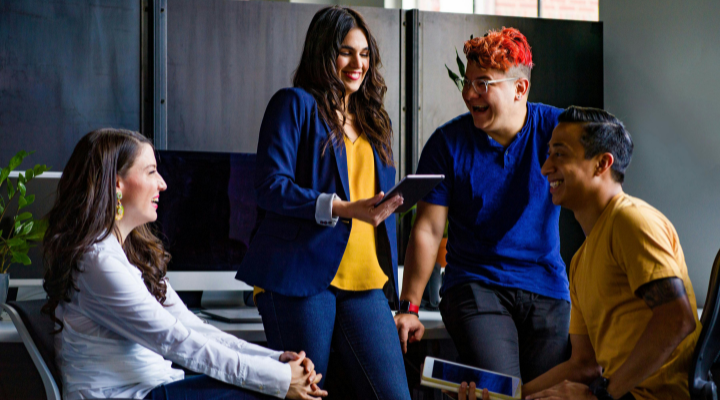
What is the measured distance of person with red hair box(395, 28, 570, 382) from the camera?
1.88 metres

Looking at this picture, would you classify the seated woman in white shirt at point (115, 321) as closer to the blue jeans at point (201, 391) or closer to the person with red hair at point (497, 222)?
the blue jeans at point (201, 391)

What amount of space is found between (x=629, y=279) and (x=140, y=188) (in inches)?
44.6

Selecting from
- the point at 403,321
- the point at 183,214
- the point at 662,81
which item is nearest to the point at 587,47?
the point at 662,81

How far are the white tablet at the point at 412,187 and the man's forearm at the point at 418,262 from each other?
0.37 meters

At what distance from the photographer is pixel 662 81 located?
2.66 metres

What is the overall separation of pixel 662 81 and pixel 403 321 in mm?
1566

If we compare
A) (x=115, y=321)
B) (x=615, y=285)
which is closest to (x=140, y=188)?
(x=115, y=321)

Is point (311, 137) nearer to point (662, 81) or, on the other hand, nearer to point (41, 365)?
point (41, 365)

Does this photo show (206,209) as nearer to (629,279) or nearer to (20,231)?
(20,231)

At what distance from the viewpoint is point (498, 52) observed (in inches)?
77.9

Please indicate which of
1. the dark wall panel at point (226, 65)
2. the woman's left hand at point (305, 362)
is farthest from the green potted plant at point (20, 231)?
the woman's left hand at point (305, 362)

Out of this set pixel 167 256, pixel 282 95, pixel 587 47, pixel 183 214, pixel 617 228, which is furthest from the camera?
pixel 587 47

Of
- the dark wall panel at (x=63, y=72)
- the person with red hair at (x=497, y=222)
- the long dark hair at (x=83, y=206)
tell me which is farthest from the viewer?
the dark wall panel at (x=63, y=72)

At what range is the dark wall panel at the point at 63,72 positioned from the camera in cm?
243
